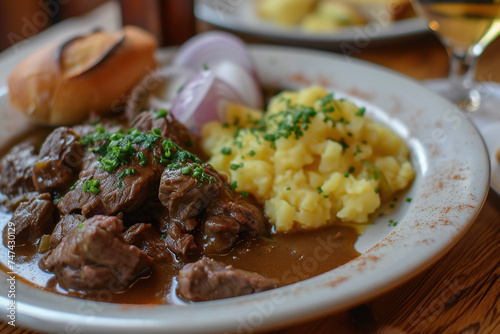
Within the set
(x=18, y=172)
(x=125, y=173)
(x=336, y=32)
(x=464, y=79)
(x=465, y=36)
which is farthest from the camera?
(x=336, y=32)

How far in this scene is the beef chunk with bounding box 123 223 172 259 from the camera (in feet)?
9.13

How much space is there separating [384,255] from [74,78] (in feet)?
9.67

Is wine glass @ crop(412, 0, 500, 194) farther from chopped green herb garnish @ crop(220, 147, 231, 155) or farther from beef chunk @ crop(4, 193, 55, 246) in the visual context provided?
beef chunk @ crop(4, 193, 55, 246)

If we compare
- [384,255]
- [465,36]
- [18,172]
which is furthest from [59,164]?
[465,36]

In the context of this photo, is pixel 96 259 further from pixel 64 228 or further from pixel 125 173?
pixel 125 173

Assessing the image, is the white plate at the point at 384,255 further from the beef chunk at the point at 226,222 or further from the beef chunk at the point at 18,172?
the beef chunk at the point at 18,172

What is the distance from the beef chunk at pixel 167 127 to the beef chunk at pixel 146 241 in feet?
2.50

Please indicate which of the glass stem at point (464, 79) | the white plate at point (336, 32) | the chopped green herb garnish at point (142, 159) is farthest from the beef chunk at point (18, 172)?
the glass stem at point (464, 79)

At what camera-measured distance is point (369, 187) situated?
10.1 ft

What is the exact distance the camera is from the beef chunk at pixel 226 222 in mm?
2820

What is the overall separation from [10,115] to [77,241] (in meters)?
2.22

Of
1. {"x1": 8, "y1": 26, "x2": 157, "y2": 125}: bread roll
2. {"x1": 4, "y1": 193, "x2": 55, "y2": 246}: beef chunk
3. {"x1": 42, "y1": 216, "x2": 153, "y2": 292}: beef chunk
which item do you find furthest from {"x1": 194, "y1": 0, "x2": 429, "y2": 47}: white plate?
{"x1": 42, "y1": 216, "x2": 153, "y2": 292}: beef chunk

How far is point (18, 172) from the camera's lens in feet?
11.0

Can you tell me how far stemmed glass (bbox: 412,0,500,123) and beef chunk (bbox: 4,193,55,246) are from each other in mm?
3513
